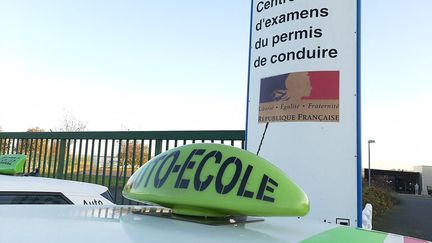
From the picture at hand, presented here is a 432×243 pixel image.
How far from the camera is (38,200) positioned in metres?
2.96

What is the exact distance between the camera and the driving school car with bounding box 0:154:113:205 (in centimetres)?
281

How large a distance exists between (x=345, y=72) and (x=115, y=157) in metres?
4.16

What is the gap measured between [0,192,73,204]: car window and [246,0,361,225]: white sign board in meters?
1.53

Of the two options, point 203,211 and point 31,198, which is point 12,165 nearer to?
point 31,198

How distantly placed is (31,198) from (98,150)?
11.2ft

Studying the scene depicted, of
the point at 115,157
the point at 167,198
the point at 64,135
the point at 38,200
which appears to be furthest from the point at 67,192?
the point at 64,135

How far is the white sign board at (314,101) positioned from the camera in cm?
273

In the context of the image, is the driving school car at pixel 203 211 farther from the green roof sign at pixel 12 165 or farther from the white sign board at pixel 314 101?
the green roof sign at pixel 12 165

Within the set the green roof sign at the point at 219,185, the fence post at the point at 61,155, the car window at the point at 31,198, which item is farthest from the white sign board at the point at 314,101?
the fence post at the point at 61,155

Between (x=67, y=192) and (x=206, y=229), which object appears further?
(x=67, y=192)

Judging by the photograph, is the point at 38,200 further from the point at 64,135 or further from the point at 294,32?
the point at 64,135

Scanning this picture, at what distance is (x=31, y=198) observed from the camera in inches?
115

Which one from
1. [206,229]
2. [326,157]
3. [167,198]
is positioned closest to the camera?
[206,229]

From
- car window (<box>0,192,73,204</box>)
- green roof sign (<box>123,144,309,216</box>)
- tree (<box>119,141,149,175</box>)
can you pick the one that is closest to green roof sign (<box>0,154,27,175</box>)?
car window (<box>0,192,73,204</box>)
